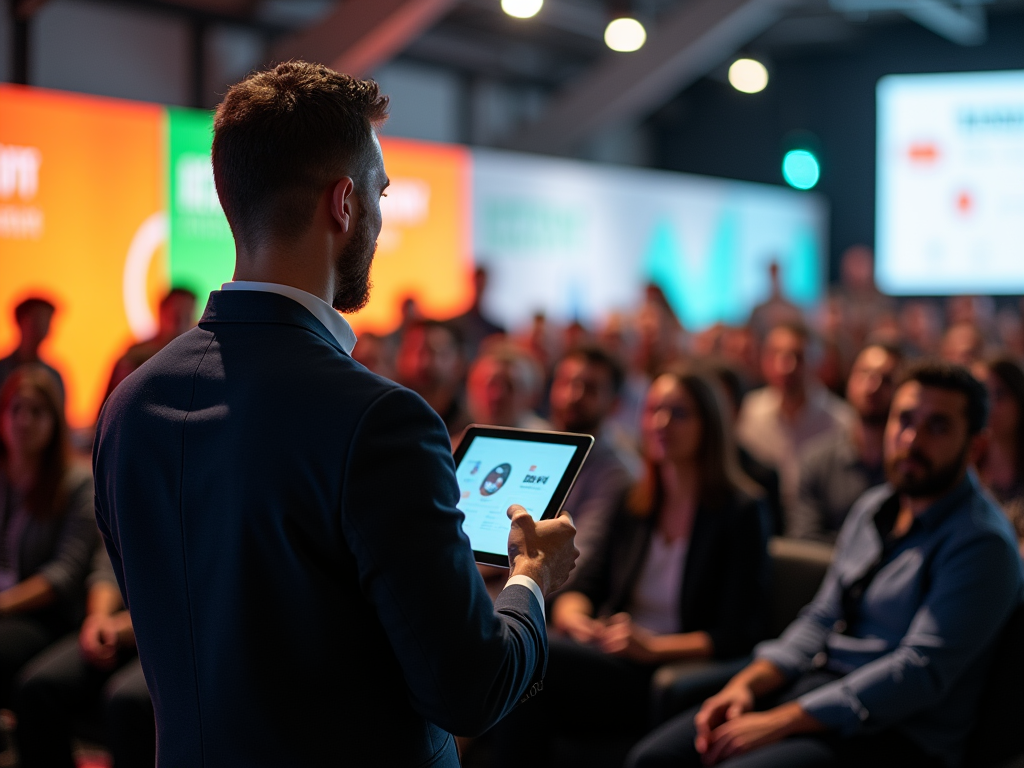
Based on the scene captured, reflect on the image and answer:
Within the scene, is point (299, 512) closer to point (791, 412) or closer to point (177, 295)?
point (791, 412)

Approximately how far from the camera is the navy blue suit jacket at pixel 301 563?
1090 millimetres

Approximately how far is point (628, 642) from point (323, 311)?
1831 mm

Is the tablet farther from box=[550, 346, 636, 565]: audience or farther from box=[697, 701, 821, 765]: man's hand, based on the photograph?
box=[550, 346, 636, 565]: audience

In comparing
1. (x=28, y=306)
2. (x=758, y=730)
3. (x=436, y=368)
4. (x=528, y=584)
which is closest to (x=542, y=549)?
(x=528, y=584)

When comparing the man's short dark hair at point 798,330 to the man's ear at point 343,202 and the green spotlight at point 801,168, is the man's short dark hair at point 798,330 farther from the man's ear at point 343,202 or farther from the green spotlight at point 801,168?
the green spotlight at point 801,168

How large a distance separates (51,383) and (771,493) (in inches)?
99.8

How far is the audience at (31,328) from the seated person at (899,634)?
157 inches

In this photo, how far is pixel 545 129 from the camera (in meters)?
11.6

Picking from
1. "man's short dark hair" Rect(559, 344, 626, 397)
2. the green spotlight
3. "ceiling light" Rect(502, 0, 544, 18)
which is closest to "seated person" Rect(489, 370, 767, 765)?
"man's short dark hair" Rect(559, 344, 626, 397)

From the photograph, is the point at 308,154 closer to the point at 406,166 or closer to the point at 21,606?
the point at 21,606

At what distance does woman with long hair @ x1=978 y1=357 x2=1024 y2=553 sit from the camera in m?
3.26

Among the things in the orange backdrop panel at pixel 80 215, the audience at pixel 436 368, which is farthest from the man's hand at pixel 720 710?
the orange backdrop panel at pixel 80 215

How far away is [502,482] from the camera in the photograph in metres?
1.52

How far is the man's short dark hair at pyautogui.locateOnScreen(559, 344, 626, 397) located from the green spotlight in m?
10.8
